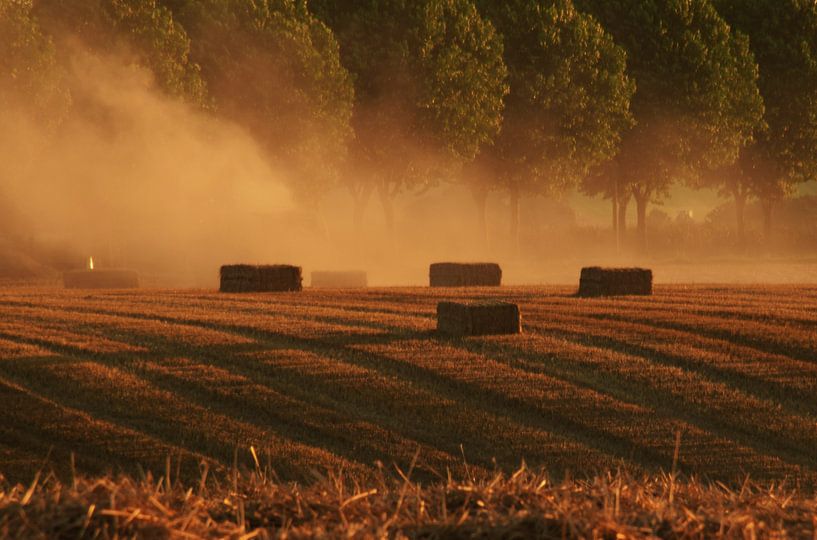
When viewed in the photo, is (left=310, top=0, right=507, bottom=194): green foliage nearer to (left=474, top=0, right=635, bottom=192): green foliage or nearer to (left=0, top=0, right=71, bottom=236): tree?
(left=474, top=0, right=635, bottom=192): green foliage

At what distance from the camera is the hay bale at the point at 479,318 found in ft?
64.4

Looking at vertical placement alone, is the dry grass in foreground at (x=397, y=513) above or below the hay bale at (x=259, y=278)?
below

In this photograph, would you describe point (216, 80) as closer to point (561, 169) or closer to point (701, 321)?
point (561, 169)

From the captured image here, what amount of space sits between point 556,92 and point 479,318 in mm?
47616

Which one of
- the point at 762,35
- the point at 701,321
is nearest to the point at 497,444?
the point at 701,321

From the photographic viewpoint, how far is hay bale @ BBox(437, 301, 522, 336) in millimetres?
19625

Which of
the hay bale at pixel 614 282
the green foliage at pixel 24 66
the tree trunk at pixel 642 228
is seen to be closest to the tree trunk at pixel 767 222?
the tree trunk at pixel 642 228

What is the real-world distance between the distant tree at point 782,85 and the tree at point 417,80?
69.0ft

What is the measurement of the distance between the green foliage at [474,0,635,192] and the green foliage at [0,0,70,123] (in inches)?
1056

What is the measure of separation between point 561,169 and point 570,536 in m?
62.9

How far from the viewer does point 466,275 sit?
34688mm

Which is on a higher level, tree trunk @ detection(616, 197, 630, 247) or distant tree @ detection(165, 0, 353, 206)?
distant tree @ detection(165, 0, 353, 206)

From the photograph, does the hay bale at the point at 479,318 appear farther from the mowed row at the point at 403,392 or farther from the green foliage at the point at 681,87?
the green foliage at the point at 681,87

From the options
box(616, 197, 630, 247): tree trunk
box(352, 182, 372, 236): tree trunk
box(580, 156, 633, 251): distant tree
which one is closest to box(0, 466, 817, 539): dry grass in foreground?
box(352, 182, 372, 236): tree trunk
